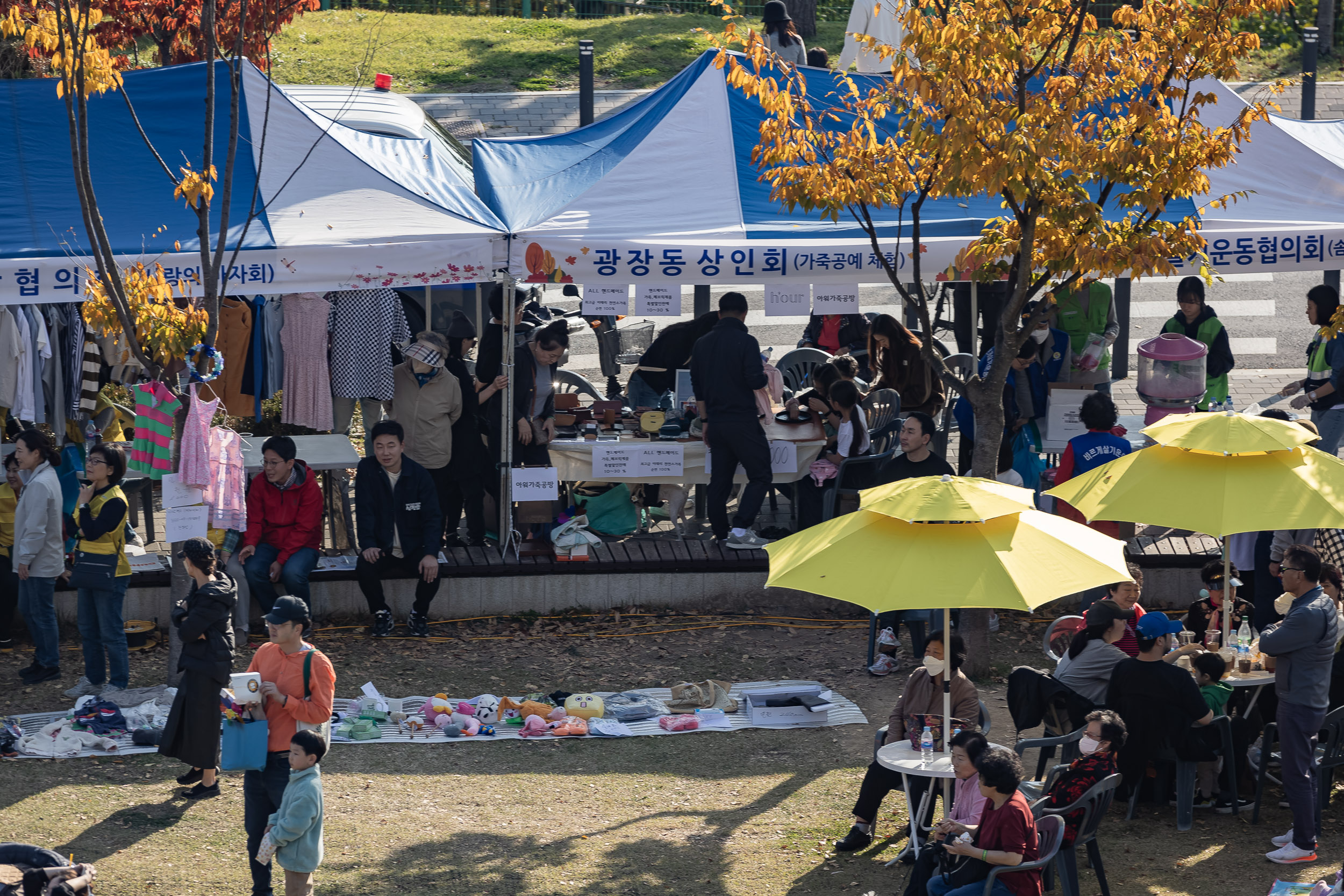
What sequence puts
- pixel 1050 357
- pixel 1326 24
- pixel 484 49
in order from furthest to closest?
pixel 484 49 → pixel 1326 24 → pixel 1050 357

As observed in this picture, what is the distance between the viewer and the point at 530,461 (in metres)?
11.2

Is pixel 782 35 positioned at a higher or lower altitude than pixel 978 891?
higher

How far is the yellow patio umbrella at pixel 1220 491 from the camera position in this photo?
7.46 metres

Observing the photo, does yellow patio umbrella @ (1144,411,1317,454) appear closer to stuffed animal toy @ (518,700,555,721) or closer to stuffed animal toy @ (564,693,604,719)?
stuffed animal toy @ (564,693,604,719)

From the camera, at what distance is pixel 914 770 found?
697 cm

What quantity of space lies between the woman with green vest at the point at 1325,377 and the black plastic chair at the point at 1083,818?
213 inches

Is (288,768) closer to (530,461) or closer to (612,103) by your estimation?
(530,461)

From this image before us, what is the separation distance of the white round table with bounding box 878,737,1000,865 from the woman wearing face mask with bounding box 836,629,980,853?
40 millimetres

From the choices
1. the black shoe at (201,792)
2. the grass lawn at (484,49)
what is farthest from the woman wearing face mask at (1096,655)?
the grass lawn at (484,49)

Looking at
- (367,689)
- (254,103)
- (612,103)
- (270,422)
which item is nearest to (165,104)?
(254,103)

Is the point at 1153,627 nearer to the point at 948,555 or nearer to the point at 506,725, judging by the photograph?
the point at 948,555

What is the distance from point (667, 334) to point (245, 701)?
260 inches

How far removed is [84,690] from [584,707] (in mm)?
2987

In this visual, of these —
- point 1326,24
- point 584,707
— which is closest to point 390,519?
point 584,707
